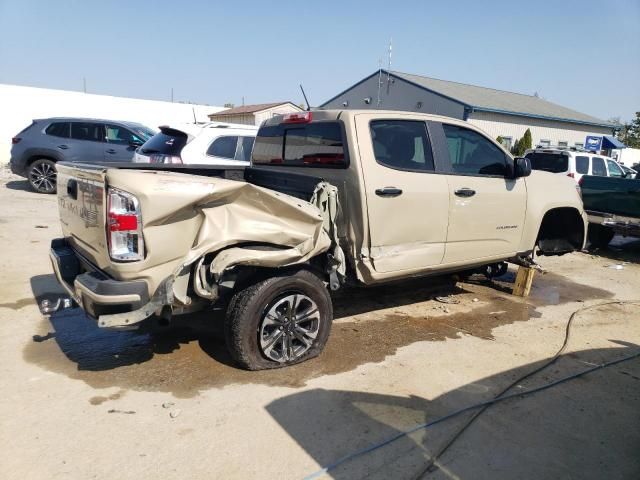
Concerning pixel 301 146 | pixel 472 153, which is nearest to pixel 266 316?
pixel 301 146

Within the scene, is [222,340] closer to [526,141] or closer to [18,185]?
[18,185]

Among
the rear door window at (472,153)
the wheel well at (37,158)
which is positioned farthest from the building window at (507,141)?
the rear door window at (472,153)

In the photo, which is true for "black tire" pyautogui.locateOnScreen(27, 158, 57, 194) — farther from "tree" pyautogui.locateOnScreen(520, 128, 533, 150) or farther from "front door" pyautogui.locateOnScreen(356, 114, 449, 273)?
"tree" pyautogui.locateOnScreen(520, 128, 533, 150)

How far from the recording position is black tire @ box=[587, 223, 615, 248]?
30.4 feet

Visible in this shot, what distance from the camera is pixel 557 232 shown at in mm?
6297

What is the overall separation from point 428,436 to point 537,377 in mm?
1366

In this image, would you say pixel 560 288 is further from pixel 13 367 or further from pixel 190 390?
pixel 13 367

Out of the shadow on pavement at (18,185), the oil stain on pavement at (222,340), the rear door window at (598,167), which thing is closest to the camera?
the oil stain on pavement at (222,340)

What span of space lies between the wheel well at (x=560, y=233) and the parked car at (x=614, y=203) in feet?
8.99

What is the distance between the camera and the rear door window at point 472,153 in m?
4.65

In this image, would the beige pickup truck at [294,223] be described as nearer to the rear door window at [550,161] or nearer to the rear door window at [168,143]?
the rear door window at [168,143]

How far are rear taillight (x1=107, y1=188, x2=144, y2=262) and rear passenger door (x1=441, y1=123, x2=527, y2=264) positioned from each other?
111 inches

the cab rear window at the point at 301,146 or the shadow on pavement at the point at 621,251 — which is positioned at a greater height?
the cab rear window at the point at 301,146

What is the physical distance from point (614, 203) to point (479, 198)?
510 centimetres
